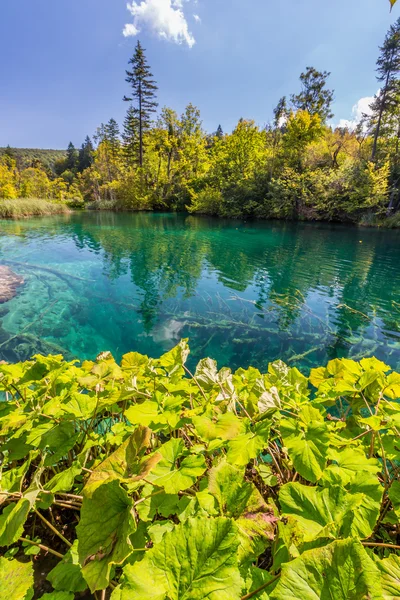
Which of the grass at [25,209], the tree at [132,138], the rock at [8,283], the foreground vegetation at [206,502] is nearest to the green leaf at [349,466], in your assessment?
the foreground vegetation at [206,502]

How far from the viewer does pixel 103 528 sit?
53cm

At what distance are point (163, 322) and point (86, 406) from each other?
14.1 feet

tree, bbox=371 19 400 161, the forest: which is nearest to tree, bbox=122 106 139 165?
the forest

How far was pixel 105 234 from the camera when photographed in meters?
15.4

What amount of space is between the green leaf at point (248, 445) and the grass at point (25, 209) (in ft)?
89.6

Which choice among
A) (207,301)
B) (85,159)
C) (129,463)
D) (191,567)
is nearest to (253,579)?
(191,567)

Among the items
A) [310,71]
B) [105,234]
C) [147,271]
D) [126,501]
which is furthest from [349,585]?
[310,71]

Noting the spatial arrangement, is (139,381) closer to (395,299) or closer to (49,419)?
(49,419)

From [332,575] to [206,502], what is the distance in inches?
12.2

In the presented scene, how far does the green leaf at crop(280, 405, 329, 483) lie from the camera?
2.24 feet

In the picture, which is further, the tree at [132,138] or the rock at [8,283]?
the tree at [132,138]

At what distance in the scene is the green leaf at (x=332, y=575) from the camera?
13.6 inches

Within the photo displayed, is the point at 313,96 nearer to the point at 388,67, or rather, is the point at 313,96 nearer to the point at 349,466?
the point at 388,67

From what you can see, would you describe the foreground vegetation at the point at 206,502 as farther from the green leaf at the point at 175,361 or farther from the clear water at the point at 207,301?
the clear water at the point at 207,301
